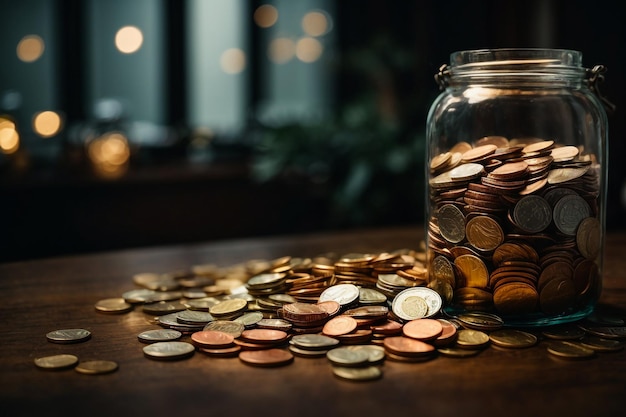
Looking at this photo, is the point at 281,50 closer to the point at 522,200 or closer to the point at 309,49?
the point at 309,49

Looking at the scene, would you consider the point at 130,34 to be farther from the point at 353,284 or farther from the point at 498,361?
the point at 498,361

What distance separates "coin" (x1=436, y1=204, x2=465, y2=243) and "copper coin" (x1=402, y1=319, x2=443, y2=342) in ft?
0.38

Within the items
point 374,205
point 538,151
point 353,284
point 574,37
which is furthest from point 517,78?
point 574,37

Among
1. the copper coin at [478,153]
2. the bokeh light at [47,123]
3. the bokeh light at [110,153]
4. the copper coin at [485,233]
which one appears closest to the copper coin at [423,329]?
the copper coin at [485,233]

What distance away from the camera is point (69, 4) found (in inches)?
142

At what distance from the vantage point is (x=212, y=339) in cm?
81

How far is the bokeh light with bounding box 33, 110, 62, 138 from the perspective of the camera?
11.9 ft

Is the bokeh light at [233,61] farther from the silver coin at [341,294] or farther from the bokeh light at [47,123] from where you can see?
the silver coin at [341,294]

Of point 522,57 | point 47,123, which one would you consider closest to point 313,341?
point 522,57

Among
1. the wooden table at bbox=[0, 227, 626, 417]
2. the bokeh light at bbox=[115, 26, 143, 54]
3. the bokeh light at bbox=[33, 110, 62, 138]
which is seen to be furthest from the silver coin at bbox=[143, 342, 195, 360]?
the bokeh light at bbox=[115, 26, 143, 54]

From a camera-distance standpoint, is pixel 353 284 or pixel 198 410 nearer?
pixel 198 410

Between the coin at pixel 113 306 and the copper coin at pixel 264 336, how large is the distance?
224 mm

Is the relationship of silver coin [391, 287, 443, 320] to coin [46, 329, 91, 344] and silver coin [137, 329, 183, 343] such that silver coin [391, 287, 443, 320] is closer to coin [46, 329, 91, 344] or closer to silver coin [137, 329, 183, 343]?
silver coin [137, 329, 183, 343]

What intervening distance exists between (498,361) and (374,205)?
7.61 ft
